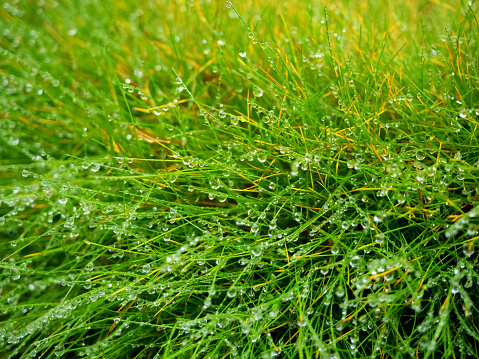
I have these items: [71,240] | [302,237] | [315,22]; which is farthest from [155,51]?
[302,237]

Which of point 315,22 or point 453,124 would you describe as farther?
point 315,22

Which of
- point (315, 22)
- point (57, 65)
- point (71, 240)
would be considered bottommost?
point (71, 240)

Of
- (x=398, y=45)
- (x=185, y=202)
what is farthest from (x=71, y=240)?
(x=398, y=45)

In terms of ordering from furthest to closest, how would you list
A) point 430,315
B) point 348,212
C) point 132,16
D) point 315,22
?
point 132,16
point 315,22
point 348,212
point 430,315

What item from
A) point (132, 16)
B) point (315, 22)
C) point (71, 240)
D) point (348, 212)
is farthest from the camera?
point (132, 16)

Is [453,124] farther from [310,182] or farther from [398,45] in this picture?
[398,45]

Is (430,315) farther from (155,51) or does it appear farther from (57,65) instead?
(57,65)

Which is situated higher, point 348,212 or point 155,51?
point 155,51
